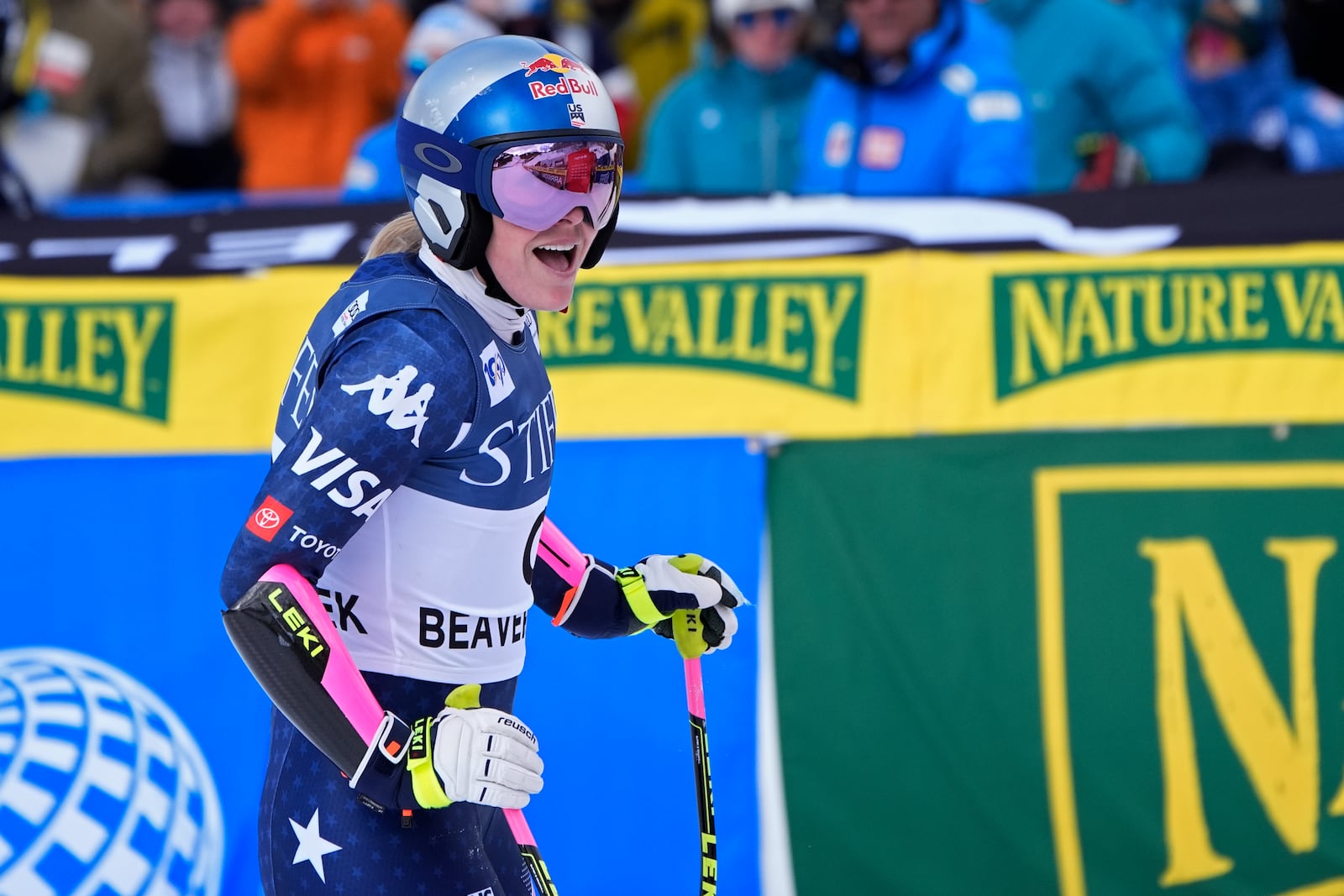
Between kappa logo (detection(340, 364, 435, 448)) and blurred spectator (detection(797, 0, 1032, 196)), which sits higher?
blurred spectator (detection(797, 0, 1032, 196))

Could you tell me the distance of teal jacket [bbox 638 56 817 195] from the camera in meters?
6.68

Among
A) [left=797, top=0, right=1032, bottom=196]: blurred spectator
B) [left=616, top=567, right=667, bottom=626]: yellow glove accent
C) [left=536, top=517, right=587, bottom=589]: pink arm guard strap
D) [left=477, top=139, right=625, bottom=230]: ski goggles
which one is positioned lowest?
[left=616, top=567, right=667, bottom=626]: yellow glove accent

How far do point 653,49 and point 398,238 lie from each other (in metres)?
5.68

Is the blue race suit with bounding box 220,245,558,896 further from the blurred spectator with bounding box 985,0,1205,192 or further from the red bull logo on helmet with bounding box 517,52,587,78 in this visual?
the blurred spectator with bounding box 985,0,1205,192

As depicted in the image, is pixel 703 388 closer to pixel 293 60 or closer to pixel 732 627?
pixel 732 627

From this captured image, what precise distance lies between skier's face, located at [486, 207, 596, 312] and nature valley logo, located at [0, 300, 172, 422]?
268 cm

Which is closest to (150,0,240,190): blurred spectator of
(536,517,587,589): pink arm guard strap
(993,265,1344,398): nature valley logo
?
(993,265,1344,398): nature valley logo

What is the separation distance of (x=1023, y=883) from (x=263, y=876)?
2569 mm

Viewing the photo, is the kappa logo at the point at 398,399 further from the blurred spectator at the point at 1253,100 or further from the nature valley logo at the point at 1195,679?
the blurred spectator at the point at 1253,100

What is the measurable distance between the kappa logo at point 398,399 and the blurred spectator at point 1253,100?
5549 mm

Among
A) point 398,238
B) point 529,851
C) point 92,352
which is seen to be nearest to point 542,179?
point 398,238

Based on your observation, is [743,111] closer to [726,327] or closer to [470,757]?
[726,327]

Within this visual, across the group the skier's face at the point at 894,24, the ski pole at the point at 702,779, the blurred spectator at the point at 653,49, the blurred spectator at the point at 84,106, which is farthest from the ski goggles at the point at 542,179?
the blurred spectator at the point at 653,49

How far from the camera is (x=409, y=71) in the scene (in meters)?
7.12
